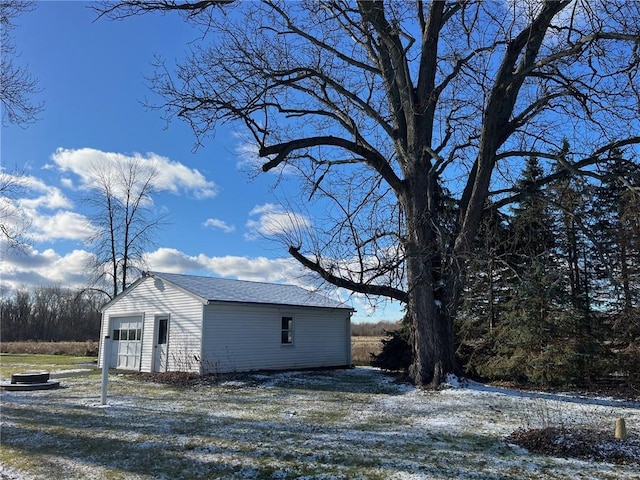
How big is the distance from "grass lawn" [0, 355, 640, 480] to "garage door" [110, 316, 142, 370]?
6.66 metres

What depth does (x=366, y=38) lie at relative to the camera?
13516 mm

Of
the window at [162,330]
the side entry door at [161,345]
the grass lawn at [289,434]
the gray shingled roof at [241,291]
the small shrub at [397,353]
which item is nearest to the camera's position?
the grass lawn at [289,434]

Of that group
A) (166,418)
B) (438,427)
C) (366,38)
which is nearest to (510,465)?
(438,427)

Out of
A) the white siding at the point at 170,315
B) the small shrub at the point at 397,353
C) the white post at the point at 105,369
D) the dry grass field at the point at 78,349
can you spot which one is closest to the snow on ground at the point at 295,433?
the white post at the point at 105,369

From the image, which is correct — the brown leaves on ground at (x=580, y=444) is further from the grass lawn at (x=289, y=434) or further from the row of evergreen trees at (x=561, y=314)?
the row of evergreen trees at (x=561, y=314)

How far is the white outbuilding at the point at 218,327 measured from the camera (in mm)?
17062

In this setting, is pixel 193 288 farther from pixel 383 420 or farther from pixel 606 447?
pixel 606 447

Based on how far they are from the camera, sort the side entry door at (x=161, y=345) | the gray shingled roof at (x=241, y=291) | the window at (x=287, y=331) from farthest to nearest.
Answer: the window at (x=287, y=331) < the side entry door at (x=161, y=345) < the gray shingled roof at (x=241, y=291)

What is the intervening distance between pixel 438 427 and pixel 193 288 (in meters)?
12.3

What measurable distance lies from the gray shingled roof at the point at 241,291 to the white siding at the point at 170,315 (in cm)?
45

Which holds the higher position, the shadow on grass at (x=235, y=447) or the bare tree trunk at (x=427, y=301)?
the bare tree trunk at (x=427, y=301)

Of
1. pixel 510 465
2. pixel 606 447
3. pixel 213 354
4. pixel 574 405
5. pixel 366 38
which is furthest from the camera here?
pixel 213 354

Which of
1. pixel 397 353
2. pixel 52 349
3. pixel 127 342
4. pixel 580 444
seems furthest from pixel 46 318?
pixel 580 444

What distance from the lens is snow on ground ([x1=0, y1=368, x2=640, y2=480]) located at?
575 cm
